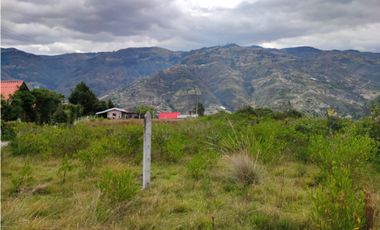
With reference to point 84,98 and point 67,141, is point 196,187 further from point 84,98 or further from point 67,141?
point 84,98

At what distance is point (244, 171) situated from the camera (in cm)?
618

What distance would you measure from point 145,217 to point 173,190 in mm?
1639

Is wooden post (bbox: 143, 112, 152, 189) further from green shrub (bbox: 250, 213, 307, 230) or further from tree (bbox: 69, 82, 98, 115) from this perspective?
tree (bbox: 69, 82, 98, 115)

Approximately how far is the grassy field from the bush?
2 cm

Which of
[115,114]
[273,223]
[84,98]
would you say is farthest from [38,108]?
[115,114]

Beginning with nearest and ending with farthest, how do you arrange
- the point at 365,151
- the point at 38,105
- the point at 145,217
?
the point at 145,217, the point at 365,151, the point at 38,105

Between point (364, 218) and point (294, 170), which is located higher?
point (364, 218)

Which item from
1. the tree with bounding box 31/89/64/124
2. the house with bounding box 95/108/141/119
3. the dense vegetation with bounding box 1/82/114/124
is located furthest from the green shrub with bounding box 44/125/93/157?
the house with bounding box 95/108/141/119

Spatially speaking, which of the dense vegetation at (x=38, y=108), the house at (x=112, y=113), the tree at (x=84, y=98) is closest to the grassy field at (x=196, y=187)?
the dense vegetation at (x=38, y=108)

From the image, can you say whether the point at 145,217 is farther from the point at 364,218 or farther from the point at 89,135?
the point at 89,135

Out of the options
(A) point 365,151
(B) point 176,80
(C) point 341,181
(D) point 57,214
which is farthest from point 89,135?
(B) point 176,80

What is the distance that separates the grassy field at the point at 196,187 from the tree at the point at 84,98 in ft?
122

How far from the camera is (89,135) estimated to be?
11.4 metres

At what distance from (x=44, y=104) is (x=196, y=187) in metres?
Result: 25.4
